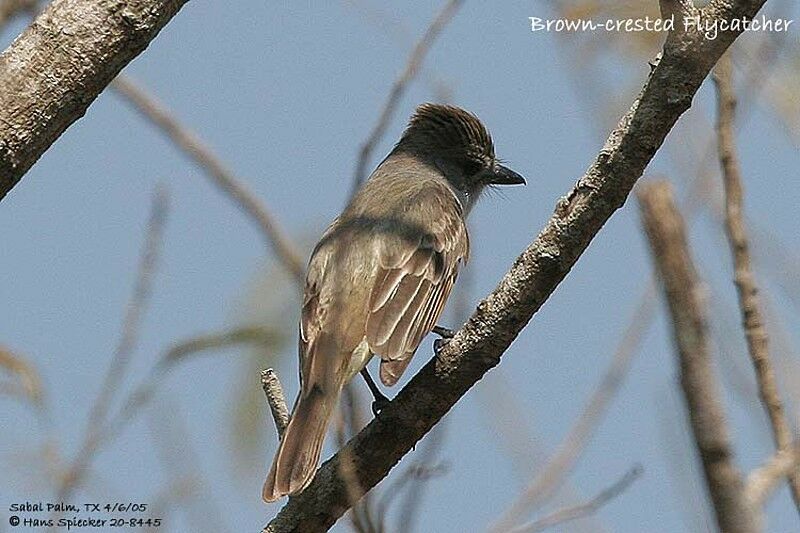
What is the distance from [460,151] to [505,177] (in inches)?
10.9

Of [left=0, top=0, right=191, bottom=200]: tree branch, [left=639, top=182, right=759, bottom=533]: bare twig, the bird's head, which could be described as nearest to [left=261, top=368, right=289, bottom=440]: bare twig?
[left=0, top=0, right=191, bottom=200]: tree branch

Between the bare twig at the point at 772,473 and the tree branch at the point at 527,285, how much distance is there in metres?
0.71

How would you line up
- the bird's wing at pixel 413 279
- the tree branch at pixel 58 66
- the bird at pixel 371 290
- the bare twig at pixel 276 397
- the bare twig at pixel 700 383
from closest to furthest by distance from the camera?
the bare twig at pixel 700 383 < the tree branch at pixel 58 66 < the bare twig at pixel 276 397 < the bird at pixel 371 290 < the bird's wing at pixel 413 279

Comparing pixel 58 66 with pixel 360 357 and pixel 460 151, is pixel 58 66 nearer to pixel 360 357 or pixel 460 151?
pixel 360 357

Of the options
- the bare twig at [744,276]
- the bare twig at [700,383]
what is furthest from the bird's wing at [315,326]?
the bare twig at [700,383]

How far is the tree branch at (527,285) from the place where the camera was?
3057 mm

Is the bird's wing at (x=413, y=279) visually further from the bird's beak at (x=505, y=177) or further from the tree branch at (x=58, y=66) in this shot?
the tree branch at (x=58, y=66)

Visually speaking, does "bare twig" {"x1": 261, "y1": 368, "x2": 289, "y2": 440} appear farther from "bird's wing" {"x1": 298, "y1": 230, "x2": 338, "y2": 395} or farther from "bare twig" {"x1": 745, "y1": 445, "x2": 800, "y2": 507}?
"bare twig" {"x1": 745, "y1": 445, "x2": 800, "y2": 507}

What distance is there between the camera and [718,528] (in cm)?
222

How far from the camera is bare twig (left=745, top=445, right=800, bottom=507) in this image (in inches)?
109

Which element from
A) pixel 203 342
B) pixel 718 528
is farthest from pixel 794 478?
pixel 203 342

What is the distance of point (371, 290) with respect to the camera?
16.8ft

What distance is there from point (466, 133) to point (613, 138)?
382 cm

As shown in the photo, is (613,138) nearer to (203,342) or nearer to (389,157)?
(203,342)
